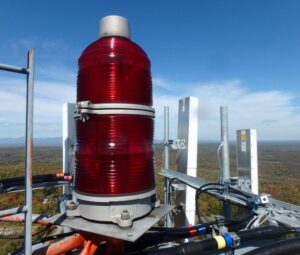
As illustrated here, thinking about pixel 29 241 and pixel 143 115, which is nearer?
pixel 29 241

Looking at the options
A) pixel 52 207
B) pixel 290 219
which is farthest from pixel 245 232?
pixel 52 207

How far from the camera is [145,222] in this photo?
159cm

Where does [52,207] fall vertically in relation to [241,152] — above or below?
below

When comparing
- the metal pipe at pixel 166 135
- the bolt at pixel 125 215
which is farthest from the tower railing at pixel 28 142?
the metal pipe at pixel 166 135

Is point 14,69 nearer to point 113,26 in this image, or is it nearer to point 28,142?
point 28,142

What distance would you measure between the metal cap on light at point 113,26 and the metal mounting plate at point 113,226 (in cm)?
109

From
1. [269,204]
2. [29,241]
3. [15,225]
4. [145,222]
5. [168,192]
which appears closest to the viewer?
[29,241]

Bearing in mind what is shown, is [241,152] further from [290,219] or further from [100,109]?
[100,109]

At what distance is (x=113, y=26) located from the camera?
5.73 ft

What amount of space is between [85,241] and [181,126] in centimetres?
304

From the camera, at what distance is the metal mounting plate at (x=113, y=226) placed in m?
1.40

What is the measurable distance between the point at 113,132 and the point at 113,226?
0.50 meters

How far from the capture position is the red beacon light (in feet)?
5.25

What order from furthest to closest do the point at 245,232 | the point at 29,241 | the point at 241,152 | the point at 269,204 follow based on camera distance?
the point at 241,152, the point at 269,204, the point at 245,232, the point at 29,241
